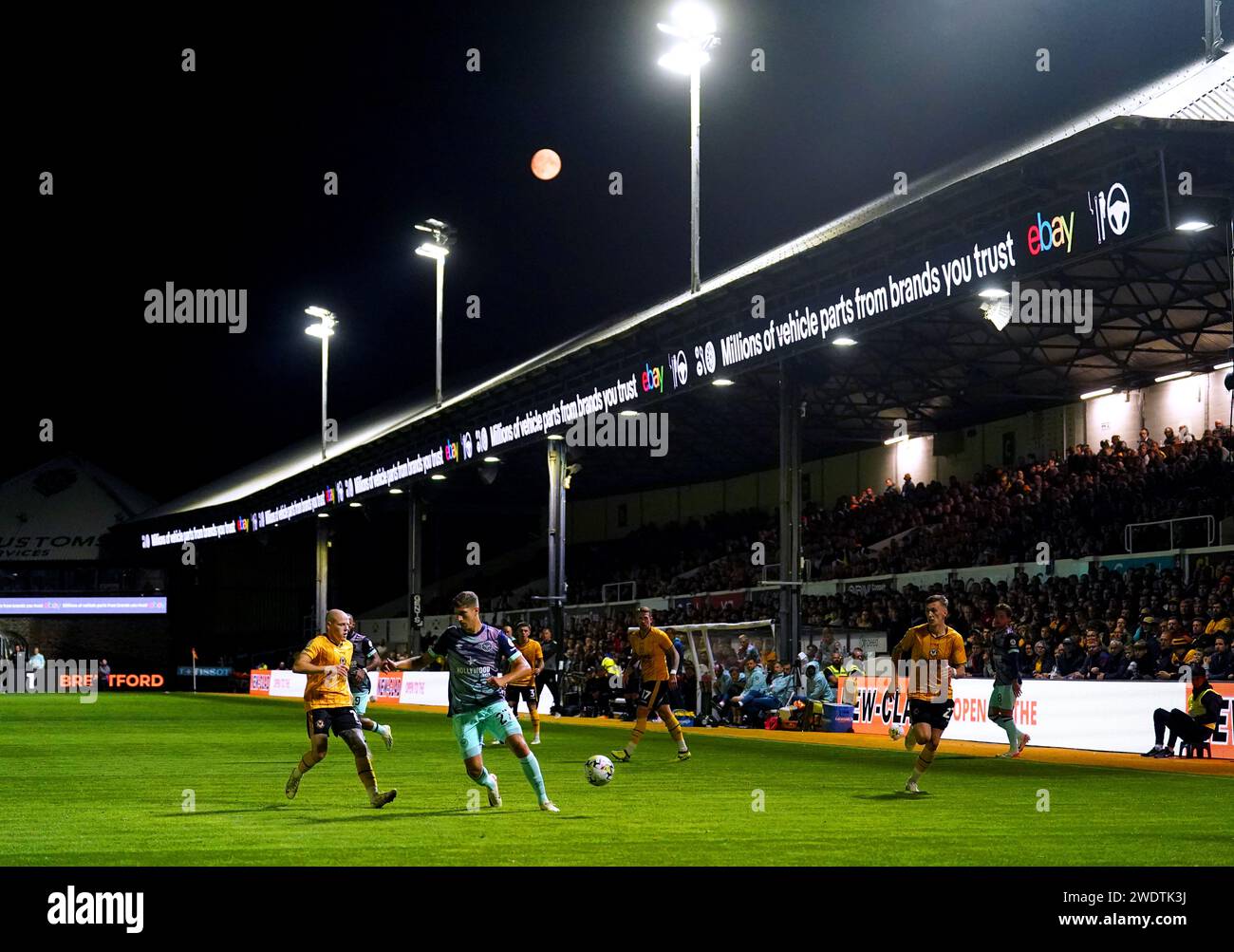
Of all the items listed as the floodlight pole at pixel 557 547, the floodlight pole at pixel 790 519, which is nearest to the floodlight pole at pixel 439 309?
the floodlight pole at pixel 557 547

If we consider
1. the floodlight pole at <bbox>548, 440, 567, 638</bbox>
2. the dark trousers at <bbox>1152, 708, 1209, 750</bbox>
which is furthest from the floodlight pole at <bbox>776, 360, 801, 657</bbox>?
the dark trousers at <bbox>1152, 708, 1209, 750</bbox>

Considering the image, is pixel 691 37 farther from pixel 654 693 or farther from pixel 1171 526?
pixel 654 693

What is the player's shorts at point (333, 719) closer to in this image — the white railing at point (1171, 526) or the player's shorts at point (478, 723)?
the player's shorts at point (478, 723)

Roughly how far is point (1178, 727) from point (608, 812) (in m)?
11.2

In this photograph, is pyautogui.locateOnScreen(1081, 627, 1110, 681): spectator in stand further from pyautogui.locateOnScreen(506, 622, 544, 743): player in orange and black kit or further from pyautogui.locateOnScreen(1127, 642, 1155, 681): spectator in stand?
pyautogui.locateOnScreen(506, 622, 544, 743): player in orange and black kit

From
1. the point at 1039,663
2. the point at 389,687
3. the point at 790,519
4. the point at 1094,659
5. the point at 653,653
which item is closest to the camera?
the point at 653,653

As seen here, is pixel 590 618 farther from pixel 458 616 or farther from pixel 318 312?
pixel 458 616

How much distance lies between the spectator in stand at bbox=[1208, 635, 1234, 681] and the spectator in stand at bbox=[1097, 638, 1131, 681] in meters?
2.14

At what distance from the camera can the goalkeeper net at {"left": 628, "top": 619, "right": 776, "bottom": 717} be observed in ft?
111

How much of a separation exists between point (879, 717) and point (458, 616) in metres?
16.8

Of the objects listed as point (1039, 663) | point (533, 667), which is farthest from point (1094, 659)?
point (533, 667)

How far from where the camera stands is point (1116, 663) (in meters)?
24.3

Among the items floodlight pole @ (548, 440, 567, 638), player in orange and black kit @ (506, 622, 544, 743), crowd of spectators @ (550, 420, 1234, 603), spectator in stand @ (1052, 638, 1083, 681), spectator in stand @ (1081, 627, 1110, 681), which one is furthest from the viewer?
floodlight pole @ (548, 440, 567, 638)
